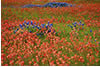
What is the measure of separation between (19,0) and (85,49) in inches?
455

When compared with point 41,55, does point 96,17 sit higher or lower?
higher

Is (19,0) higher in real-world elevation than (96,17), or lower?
higher

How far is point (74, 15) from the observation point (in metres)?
9.33

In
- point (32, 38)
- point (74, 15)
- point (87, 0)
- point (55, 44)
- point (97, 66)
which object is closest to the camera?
point (97, 66)

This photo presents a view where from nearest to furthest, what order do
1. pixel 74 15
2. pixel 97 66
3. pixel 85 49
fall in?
pixel 97 66 → pixel 85 49 → pixel 74 15

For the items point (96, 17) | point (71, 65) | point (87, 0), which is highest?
point (87, 0)

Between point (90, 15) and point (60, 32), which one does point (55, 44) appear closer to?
point (60, 32)

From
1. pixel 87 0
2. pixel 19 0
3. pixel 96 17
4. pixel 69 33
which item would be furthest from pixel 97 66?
pixel 19 0

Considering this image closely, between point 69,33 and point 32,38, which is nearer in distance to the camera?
point 32,38

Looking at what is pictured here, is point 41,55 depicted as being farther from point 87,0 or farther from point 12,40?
point 87,0

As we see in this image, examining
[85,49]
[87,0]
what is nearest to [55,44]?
[85,49]

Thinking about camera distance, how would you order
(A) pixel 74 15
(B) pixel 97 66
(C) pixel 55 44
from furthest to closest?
(A) pixel 74 15, (C) pixel 55 44, (B) pixel 97 66

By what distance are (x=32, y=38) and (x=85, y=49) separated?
2.14 metres

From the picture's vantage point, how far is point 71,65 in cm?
375
